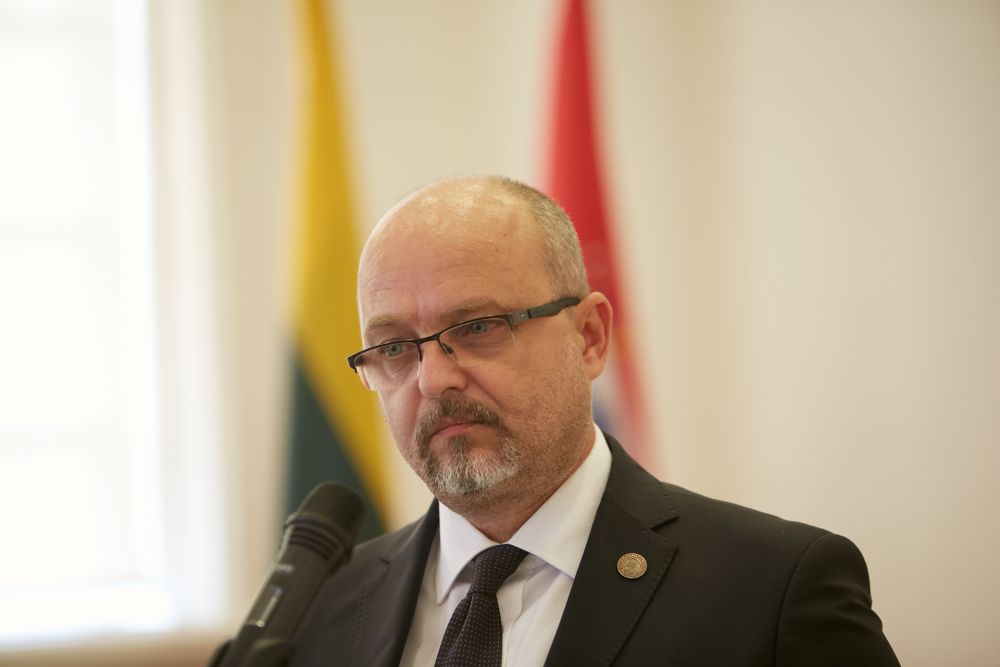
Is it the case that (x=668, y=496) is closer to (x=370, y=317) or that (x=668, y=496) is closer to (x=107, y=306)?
(x=370, y=317)

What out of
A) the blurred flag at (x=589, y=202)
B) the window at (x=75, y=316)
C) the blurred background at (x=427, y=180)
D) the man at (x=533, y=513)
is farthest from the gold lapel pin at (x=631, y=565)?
the window at (x=75, y=316)

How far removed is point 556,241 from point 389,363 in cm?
35

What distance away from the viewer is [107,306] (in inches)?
151

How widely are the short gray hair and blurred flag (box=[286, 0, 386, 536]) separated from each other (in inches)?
72.1

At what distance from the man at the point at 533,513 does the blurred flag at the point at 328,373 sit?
1.72 metres

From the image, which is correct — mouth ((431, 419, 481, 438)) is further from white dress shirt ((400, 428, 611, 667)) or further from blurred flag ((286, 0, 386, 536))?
blurred flag ((286, 0, 386, 536))

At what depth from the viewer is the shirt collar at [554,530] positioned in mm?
1469

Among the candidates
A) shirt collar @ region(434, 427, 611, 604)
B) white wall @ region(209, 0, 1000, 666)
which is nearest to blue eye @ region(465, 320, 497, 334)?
shirt collar @ region(434, 427, 611, 604)

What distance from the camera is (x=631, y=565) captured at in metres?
1.40

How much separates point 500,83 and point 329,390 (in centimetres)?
153

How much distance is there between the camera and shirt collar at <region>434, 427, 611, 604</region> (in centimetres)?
147

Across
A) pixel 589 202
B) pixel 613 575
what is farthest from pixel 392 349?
pixel 589 202

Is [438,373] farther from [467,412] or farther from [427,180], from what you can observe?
[427,180]

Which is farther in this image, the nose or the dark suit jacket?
the nose
